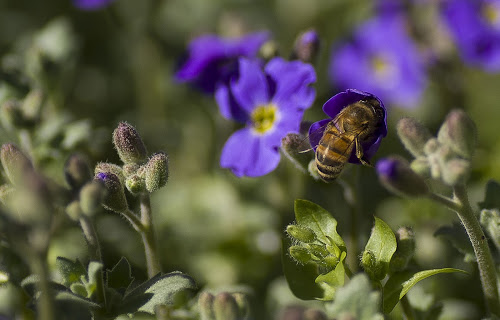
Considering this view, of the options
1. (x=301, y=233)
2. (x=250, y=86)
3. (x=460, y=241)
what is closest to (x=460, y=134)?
(x=460, y=241)

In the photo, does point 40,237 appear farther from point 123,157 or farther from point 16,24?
point 16,24

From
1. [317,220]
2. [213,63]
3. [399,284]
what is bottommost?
[399,284]

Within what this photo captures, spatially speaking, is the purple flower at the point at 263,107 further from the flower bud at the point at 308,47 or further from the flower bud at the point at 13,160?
the flower bud at the point at 13,160

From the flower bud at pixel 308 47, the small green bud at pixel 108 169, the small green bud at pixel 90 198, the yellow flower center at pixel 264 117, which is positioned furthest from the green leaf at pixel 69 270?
the flower bud at pixel 308 47

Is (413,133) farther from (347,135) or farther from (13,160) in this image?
(13,160)

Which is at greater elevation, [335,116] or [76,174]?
[76,174]

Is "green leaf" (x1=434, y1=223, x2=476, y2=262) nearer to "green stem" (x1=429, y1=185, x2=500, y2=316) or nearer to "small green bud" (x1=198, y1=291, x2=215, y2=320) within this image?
"green stem" (x1=429, y1=185, x2=500, y2=316)

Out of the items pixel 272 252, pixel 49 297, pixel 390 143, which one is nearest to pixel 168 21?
pixel 390 143
